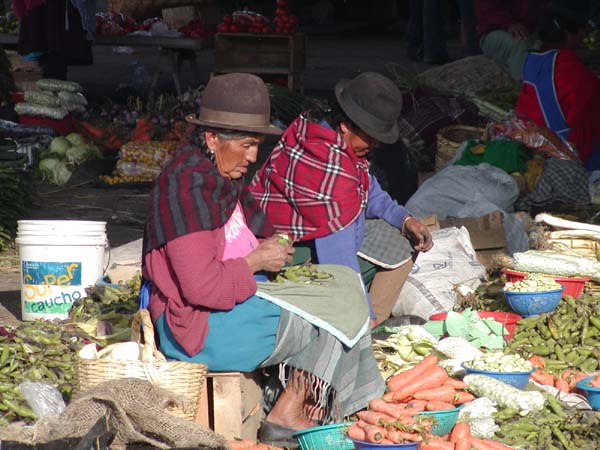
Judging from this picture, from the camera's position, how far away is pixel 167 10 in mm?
12805

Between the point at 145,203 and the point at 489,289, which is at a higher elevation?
the point at 489,289

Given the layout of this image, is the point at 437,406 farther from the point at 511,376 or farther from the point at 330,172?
the point at 330,172

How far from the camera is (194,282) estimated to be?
12.9 feet

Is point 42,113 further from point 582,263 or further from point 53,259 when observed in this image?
point 582,263

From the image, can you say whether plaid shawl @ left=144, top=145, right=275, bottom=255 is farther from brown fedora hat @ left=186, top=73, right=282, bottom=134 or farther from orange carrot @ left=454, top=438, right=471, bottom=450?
orange carrot @ left=454, top=438, right=471, bottom=450

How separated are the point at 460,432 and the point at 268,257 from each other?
940 mm

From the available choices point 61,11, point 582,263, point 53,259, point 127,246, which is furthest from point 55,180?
point 582,263

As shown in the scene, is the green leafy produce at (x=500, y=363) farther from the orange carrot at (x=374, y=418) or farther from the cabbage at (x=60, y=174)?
the cabbage at (x=60, y=174)

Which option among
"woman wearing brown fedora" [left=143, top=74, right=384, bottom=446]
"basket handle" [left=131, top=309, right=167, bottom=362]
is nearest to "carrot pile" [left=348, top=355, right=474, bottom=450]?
"woman wearing brown fedora" [left=143, top=74, right=384, bottom=446]

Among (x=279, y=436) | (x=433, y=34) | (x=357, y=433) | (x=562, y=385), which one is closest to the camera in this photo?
(x=357, y=433)

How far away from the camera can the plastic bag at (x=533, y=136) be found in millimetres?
7715

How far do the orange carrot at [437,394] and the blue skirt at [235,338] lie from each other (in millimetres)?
617

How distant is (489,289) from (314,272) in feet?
5.78

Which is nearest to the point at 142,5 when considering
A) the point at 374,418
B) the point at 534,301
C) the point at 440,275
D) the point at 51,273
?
the point at 440,275
